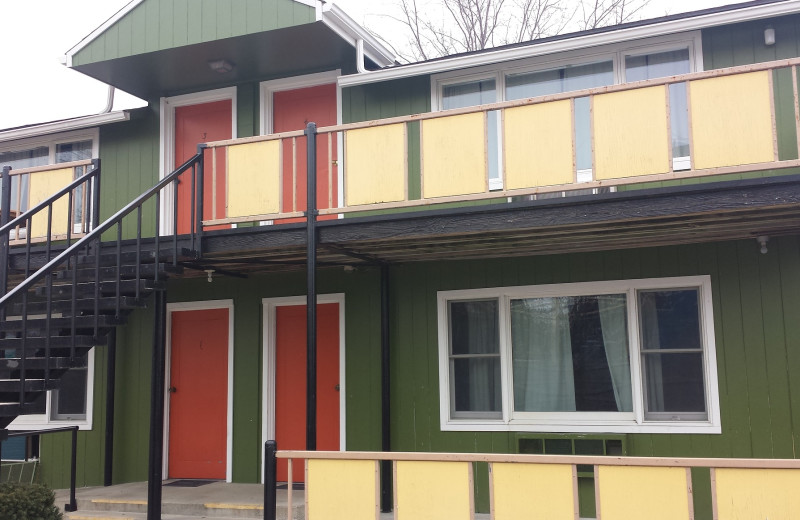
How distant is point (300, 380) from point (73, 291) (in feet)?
11.1

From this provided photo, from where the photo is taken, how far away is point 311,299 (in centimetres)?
748

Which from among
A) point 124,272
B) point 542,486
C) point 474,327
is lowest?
point 542,486

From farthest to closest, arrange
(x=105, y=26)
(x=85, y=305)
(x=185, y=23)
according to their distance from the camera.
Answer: (x=105, y=26), (x=185, y=23), (x=85, y=305)

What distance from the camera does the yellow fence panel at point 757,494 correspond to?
16.1 feet

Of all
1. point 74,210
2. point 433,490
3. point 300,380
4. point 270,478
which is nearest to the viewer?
point 433,490

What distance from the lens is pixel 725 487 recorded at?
507 cm

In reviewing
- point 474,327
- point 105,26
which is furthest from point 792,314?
point 105,26

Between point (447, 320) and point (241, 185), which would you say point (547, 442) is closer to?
point (447, 320)

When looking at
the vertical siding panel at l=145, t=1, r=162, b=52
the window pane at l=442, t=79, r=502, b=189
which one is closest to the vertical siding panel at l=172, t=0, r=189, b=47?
the vertical siding panel at l=145, t=1, r=162, b=52

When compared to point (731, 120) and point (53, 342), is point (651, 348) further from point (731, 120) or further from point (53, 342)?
point (53, 342)

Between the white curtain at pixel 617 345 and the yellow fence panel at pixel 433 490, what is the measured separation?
318 cm

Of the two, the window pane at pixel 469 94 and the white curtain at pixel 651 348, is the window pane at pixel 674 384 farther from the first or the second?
the window pane at pixel 469 94

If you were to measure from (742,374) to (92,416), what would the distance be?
7.88m

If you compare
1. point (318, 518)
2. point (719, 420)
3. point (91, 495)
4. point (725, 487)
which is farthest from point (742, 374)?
point (91, 495)
